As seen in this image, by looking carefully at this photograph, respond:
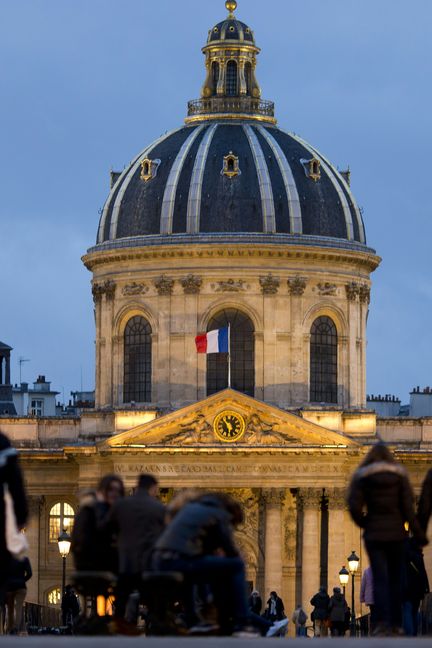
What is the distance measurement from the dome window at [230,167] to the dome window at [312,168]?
8.40 feet

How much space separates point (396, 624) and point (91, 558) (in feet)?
13.2

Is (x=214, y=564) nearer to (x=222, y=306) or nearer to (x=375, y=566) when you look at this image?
(x=375, y=566)

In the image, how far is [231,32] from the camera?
102562 millimetres

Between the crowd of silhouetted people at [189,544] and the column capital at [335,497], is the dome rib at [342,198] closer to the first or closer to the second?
the column capital at [335,497]

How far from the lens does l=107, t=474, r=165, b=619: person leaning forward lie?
109ft

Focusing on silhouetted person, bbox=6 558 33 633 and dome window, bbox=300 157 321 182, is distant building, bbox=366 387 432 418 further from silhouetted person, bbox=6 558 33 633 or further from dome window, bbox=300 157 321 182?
silhouetted person, bbox=6 558 33 633

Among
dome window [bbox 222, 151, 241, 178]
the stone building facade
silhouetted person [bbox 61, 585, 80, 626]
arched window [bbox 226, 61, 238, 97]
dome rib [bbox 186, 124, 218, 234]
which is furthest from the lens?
arched window [bbox 226, 61, 238, 97]

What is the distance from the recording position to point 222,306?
98.9m

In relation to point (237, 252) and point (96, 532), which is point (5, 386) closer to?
point (237, 252)

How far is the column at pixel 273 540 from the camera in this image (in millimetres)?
92500

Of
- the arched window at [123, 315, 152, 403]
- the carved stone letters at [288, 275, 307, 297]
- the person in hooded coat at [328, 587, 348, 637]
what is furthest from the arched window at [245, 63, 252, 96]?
the person in hooded coat at [328, 587, 348, 637]

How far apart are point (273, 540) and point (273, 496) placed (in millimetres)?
1684

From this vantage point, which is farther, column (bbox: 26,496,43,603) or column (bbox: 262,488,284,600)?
column (bbox: 26,496,43,603)

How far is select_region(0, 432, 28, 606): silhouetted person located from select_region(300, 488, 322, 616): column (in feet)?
203
